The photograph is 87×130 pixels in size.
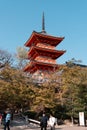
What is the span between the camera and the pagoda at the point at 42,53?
43375mm

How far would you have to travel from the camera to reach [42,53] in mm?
45656

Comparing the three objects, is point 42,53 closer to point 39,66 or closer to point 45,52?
point 45,52

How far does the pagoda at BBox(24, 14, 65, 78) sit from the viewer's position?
142 ft

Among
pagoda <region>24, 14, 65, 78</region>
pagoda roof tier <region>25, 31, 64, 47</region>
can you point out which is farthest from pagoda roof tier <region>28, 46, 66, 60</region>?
pagoda roof tier <region>25, 31, 64, 47</region>

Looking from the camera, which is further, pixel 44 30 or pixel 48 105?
pixel 44 30

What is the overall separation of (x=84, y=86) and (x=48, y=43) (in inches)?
793

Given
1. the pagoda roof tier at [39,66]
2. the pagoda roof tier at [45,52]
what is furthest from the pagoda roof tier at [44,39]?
the pagoda roof tier at [39,66]

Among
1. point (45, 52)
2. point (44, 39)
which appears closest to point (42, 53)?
point (45, 52)

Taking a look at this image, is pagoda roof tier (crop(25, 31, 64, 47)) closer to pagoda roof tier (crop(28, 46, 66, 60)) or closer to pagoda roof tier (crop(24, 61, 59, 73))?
pagoda roof tier (crop(28, 46, 66, 60))

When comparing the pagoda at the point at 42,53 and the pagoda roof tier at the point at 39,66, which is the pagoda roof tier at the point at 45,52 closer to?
the pagoda at the point at 42,53

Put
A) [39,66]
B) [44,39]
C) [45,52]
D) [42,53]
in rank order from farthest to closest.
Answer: [44,39] → [45,52] → [42,53] → [39,66]

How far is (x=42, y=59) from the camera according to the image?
4522cm

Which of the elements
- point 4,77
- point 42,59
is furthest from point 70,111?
point 42,59

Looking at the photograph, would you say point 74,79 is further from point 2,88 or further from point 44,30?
point 44,30
